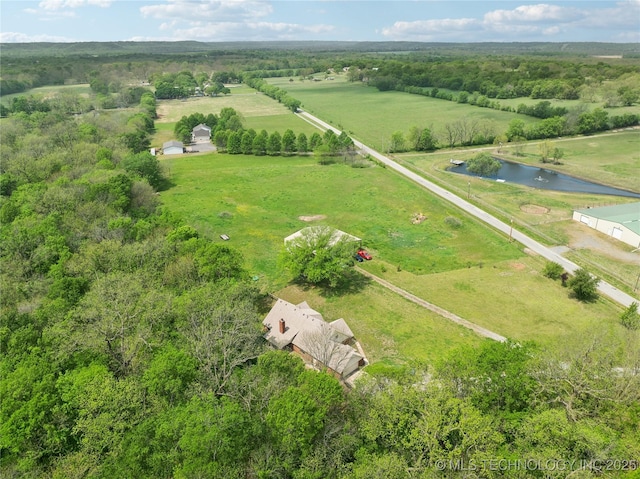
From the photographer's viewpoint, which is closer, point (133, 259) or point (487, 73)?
point (133, 259)

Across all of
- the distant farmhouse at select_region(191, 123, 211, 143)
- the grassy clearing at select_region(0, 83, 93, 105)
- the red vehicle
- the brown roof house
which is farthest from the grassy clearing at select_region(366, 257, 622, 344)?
the grassy clearing at select_region(0, 83, 93, 105)

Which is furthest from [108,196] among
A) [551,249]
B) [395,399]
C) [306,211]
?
[551,249]

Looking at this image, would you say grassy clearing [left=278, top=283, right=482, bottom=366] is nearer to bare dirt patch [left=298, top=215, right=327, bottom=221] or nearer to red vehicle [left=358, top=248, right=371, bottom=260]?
red vehicle [left=358, top=248, right=371, bottom=260]

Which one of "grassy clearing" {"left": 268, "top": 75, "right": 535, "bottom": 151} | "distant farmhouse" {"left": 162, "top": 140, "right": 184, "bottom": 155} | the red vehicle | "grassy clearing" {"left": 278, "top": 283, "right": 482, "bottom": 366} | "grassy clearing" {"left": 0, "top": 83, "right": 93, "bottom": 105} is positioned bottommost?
"grassy clearing" {"left": 278, "top": 283, "right": 482, "bottom": 366}

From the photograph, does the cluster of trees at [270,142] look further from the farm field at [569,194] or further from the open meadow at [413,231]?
the farm field at [569,194]

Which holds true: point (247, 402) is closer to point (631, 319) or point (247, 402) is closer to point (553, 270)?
point (631, 319)

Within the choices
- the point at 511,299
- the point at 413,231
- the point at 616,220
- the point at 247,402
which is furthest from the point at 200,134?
the point at 247,402

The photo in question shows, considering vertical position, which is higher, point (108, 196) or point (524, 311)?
point (108, 196)

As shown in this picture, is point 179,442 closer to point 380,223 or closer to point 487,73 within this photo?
point 380,223
